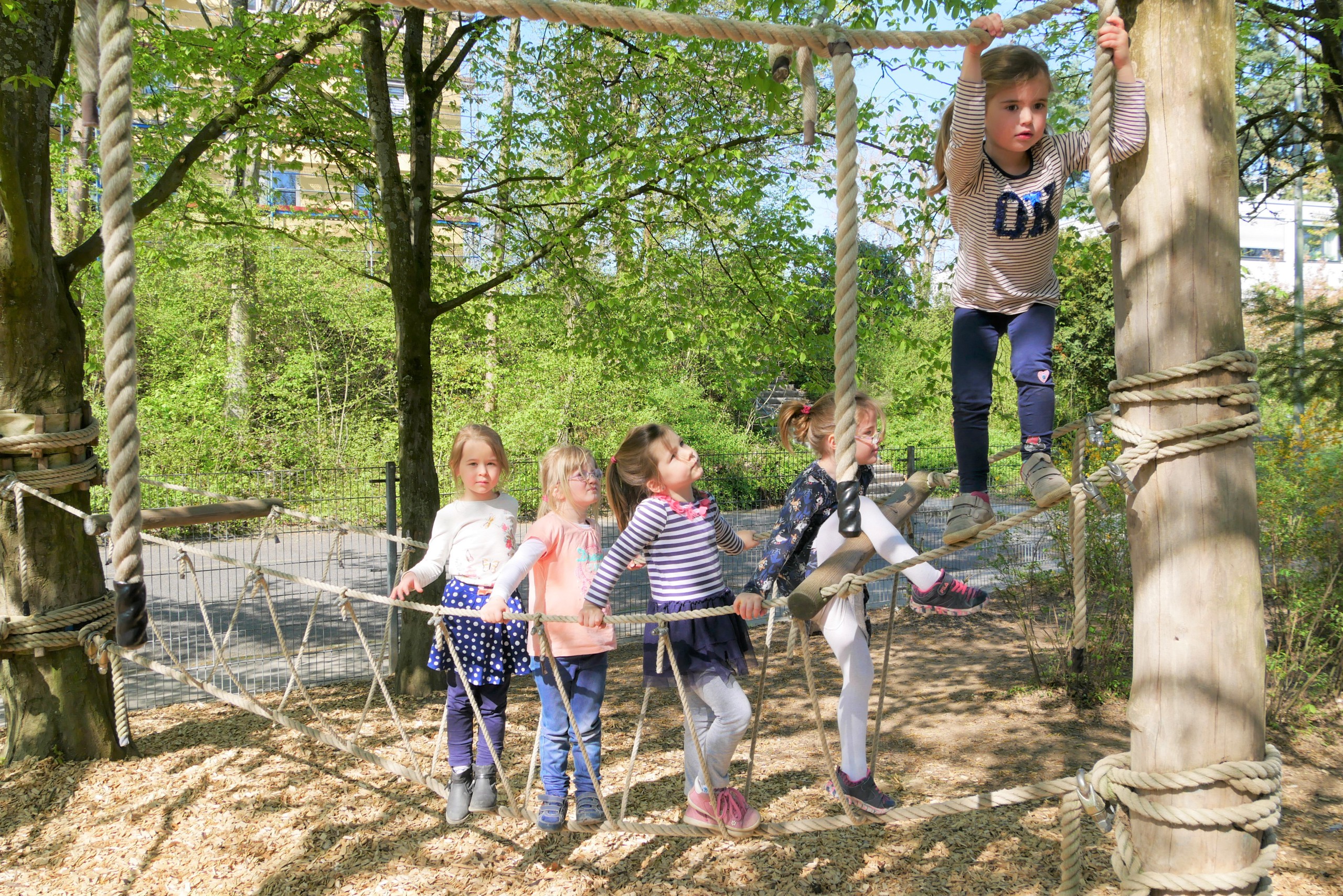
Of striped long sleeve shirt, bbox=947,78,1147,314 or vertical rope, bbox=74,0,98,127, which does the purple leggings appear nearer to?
striped long sleeve shirt, bbox=947,78,1147,314

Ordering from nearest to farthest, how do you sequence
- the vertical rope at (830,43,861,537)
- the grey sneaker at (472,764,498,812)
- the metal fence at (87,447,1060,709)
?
the vertical rope at (830,43,861,537), the grey sneaker at (472,764,498,812), the metal fence at (87,447,1060,709)

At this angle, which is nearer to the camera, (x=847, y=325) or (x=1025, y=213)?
(x=847, y=325)

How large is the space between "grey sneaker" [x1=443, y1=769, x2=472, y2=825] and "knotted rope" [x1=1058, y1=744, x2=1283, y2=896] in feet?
6.60

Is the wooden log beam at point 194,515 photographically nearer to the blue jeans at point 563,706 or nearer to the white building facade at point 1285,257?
the blue jeans at point 563,706

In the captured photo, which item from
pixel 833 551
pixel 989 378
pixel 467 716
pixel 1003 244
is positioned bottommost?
pixel 467 716

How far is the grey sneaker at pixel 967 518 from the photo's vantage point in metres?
1.86

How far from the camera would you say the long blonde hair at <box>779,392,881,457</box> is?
8.06 ft

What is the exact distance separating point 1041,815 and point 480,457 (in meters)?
2.83

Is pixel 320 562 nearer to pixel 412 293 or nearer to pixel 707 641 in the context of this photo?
pixel 412 293

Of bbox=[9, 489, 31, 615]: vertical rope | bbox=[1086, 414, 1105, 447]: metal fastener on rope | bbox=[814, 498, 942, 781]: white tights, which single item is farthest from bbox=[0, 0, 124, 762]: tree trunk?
bbox=[1086, 414, 1105, 447]: metal fastener on rope

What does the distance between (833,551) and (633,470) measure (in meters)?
0.63

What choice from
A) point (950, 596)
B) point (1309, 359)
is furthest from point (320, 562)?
point (1309, 359)

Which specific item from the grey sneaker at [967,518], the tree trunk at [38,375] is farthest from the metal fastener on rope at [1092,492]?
the tree trunk at [38,375]

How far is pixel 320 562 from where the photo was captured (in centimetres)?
688
